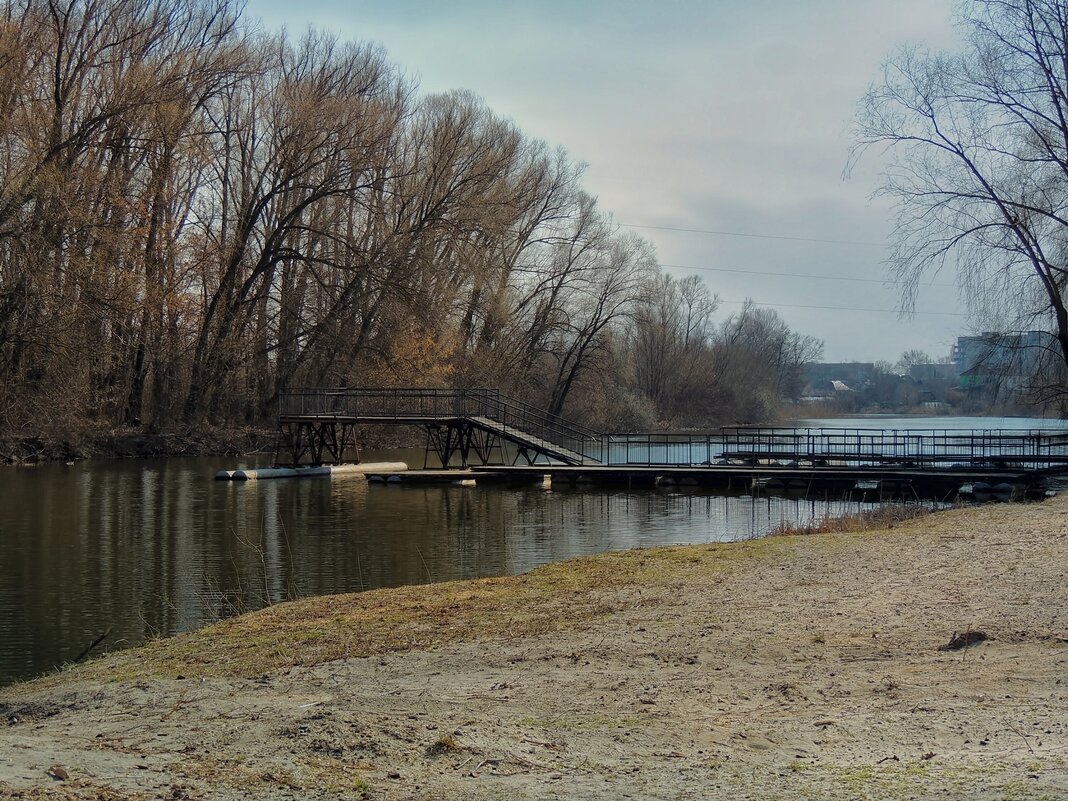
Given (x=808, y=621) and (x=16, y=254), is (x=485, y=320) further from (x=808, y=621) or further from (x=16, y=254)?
(x=808, y=621)

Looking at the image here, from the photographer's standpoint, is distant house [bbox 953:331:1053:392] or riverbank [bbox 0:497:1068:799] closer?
riverbank [bbox 0:497:1068:799]

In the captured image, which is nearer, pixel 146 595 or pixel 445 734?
pixel 445 734

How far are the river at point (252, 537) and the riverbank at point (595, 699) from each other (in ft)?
8.62

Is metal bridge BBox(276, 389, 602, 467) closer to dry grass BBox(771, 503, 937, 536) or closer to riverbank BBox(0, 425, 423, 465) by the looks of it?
riverbank BBox(0, 425, 423, 465)

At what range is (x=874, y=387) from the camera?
6668 inches

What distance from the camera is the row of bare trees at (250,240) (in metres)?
39.6

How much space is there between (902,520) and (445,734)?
17.1 meters

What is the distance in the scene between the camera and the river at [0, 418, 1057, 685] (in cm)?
1420

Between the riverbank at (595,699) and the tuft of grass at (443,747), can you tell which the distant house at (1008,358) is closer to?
the riverbank at (595,699)

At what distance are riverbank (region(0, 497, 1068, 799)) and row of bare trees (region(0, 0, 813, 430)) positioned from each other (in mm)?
31457

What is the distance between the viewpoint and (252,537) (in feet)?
70.5

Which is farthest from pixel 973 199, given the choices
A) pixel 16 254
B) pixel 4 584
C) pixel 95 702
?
pixel 16 254

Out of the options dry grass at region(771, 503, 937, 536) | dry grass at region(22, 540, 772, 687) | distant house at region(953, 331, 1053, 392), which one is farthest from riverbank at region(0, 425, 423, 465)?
dry grass at region(22, 540, 772, 687)

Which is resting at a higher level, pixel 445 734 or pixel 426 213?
pixel 426 213
